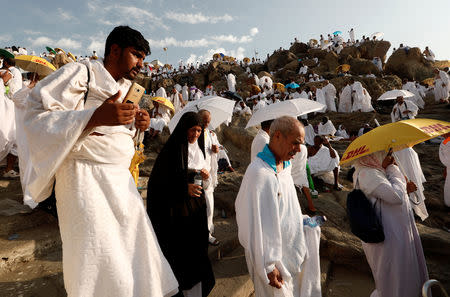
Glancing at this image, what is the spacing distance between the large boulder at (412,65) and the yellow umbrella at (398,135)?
29.2 metres

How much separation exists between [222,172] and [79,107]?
5385 millimetres

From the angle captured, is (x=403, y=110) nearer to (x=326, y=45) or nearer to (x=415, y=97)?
(x=415, y=97)

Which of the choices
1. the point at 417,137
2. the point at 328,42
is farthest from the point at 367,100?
the point at 328,42

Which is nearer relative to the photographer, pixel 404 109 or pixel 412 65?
pixel 404 109

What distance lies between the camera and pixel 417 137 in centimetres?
227

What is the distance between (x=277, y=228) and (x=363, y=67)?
29.2 meters

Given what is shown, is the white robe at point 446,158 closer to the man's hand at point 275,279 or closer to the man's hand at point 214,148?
the man's hand at point 214,148

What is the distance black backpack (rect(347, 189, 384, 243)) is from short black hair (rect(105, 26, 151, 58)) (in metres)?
2.36

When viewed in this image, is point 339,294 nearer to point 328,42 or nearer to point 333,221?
point 333,221

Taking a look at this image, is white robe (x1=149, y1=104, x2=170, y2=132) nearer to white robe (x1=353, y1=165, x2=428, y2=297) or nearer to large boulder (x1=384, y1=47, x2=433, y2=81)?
white robe (x1=353, y1=165, x2=428, y2=297)

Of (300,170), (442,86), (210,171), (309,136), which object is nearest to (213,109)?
(210,171)

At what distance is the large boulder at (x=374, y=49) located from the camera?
101ft

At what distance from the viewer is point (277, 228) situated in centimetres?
190

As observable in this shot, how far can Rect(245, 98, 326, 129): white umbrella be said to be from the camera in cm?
422
